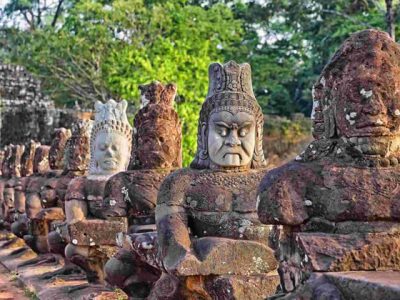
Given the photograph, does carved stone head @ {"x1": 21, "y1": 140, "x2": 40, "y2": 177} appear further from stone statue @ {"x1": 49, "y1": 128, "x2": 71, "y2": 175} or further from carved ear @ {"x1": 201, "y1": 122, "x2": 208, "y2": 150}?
carved ear @ {"x1": 201, "y1": 122, "x2": 208, "y2": 150}

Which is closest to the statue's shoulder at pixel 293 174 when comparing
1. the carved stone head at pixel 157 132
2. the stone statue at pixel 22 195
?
the carved stone head at pixel 157 132

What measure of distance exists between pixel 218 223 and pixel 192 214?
17cm

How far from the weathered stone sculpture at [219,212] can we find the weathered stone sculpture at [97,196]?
182 cm

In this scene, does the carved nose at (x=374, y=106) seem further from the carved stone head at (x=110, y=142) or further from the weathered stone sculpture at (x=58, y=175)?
the weathered stone sculpture at (x=58, y=175)

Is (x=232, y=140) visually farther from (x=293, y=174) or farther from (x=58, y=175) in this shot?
(x=58, y=175)

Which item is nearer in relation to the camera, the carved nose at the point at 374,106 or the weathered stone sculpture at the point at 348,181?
the weathered stone sculpture at the point at 348,181

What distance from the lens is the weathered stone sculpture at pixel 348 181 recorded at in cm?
319

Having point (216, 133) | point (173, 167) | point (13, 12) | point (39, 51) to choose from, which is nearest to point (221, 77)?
point (216, 133)

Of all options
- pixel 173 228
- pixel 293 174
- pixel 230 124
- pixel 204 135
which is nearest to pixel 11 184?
pixel 204 135

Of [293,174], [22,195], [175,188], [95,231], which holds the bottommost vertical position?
[95,231]

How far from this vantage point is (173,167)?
6102 mm

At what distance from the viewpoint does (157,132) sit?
19.4 ft

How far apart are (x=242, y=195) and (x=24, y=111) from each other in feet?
72.3

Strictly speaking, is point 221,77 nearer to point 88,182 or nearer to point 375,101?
point 375,101
